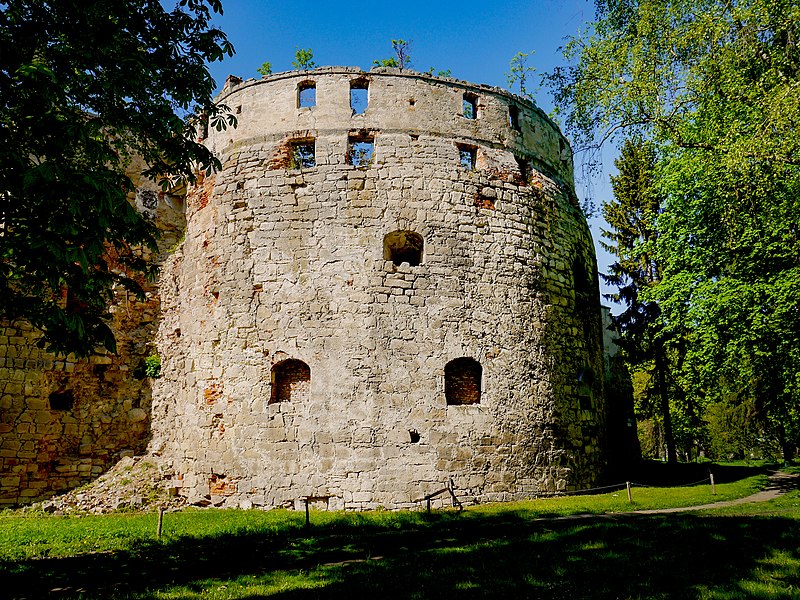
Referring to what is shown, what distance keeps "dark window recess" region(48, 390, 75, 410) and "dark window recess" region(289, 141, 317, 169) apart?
312 inches

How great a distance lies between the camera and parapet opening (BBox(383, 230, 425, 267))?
1420 cm

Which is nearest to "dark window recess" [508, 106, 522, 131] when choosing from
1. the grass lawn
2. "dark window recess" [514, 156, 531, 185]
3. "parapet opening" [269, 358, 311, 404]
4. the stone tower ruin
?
the stone tower ruin

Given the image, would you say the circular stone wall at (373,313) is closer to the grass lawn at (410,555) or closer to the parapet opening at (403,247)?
Answer: the parapet opening at (403,247)

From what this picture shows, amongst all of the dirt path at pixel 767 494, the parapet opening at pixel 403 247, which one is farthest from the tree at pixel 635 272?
the parapet opening at pixel 403 247

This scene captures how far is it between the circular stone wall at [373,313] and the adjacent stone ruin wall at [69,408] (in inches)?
34.6

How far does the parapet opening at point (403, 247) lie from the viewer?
14.2m

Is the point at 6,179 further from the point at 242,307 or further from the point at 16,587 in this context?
the point at 242,307

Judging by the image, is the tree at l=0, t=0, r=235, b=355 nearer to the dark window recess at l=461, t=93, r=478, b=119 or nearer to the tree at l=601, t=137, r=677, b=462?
the dark window recess at l=461, t=93, r=478, b=119

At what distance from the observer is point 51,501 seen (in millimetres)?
14000

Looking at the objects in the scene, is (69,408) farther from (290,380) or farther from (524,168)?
(524,168)

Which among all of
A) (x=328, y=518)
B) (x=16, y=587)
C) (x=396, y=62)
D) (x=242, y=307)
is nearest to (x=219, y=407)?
(x=242, y=307)

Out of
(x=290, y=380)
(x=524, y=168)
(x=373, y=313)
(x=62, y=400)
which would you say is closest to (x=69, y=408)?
(x=62, y=400)

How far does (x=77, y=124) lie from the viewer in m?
6.09

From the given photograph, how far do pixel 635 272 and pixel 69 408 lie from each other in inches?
787
